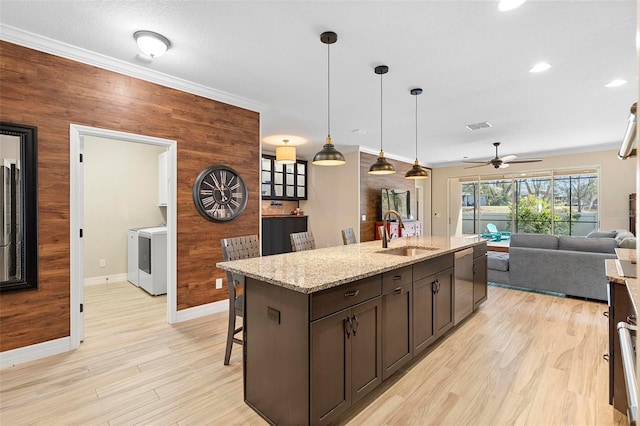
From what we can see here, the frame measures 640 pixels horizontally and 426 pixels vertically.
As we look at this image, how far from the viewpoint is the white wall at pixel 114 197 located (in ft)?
16.8

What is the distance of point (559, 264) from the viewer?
4.48 meters

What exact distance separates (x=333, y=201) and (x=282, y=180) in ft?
4.31

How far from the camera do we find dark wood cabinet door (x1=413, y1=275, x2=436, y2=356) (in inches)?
99.2

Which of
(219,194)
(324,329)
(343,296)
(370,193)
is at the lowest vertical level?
(324,329)

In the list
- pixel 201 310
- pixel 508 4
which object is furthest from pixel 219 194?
pixel 508 4

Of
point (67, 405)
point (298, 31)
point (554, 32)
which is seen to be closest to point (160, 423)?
point (67, 405)

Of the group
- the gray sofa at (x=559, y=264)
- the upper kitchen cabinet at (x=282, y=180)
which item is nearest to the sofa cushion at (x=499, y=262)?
the gray sofa at (x=559, y=264)

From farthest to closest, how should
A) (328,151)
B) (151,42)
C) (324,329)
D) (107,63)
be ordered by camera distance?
(107,63), (328,151), (151,42), (324,329)

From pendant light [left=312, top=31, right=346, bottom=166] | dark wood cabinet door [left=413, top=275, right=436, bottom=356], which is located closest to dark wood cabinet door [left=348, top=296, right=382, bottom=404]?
dark wood cabinet door [left=413, top=275, right=436, bottom=356]

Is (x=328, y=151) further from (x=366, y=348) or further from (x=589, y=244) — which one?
(x=589, y=244)

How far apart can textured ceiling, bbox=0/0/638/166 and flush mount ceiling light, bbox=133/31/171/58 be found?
5cm

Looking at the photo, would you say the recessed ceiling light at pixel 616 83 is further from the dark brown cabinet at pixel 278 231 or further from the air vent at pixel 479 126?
the dark brown cabinet at pixel 278 231

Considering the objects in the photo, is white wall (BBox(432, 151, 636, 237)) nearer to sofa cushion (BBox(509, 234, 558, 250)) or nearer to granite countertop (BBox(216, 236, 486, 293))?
sofa cushion (BBox(509, 234, 558, 250))

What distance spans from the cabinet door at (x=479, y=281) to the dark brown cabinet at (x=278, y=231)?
4.20m
